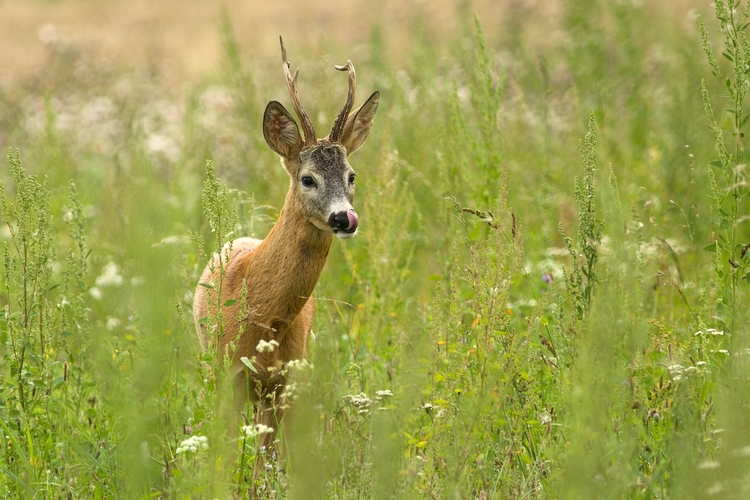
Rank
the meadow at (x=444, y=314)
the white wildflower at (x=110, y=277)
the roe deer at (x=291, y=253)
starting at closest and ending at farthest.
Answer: the meadow at (x=444, y=314) < the roe deer at (x=291, y=253) < the white wildflower at (x=110, y=277)

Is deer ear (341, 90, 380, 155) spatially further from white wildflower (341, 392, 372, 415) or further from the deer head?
white wildflower (341, 392, 372, 415)

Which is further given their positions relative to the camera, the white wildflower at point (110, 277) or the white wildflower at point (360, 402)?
the white wildflower at point (110, 277)

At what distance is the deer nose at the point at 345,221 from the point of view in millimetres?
4824

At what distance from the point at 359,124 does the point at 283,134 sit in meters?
0.46

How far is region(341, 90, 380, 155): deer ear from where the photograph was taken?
549 centimetres

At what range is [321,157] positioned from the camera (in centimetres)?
520

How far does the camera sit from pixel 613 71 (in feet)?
34.7

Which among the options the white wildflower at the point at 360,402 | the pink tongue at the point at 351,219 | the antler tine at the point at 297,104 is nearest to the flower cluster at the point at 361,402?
the white wildflower at the point at 360,402

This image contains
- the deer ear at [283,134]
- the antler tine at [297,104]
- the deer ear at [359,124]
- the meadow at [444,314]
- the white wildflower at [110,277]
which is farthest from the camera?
the white wildflower at [110,277]

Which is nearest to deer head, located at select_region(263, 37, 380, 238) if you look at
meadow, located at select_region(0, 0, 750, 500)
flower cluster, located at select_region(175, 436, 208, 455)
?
meadow, located at select_region(0, 0, 750, 500)

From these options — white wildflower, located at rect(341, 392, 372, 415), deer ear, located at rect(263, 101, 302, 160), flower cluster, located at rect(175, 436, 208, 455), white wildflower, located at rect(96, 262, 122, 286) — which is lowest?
flower cluster, located at rect(175, 436, 208, 455)

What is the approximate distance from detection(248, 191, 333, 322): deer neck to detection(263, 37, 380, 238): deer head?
7cm

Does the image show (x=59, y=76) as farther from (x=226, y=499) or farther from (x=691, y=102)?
(x=226, y=499)

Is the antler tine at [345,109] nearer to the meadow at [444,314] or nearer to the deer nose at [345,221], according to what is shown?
the meadow at [444,314]
